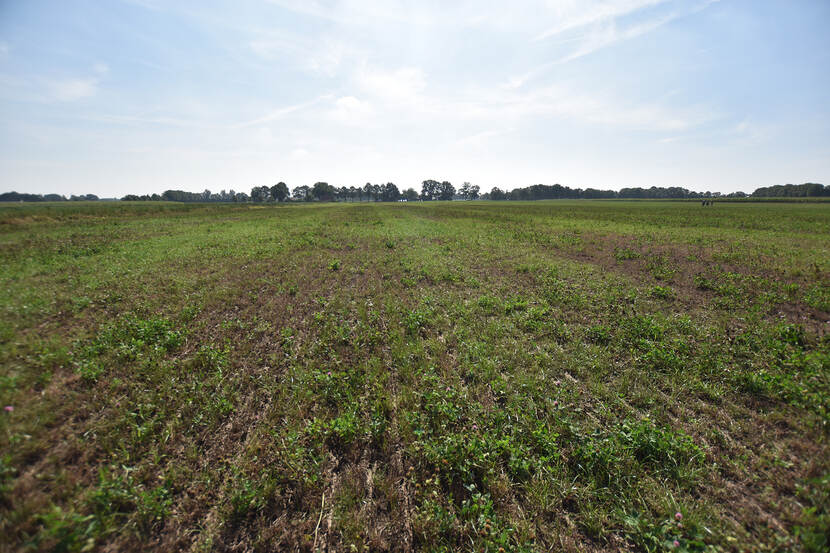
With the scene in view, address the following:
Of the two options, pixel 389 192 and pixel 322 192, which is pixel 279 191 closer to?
pixel 322 192

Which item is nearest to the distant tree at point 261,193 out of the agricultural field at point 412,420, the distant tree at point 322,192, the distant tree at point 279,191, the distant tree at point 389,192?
the distant tree at point 279,191

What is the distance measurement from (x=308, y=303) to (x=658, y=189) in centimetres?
25349

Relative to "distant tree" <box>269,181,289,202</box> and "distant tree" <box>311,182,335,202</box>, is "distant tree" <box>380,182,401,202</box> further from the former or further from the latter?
"distant tree" <box>269,181,289,202</box>

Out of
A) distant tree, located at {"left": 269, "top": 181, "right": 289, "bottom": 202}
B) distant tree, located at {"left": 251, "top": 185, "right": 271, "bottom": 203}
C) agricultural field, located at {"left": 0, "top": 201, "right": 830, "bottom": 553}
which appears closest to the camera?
agricultural field, located at {"left": 0, "top": 201, "right": 830, "bottom": 553}

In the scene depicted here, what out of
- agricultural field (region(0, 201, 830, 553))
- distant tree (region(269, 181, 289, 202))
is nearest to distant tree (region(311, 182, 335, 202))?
distant tree (region(269, 181, 289, 202))

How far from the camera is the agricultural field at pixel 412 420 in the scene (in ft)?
10.6

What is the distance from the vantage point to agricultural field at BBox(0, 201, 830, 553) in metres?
3.22

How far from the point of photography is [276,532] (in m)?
3.21

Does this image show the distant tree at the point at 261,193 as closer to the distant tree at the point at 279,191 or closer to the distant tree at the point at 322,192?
the distant tree at the point at 279,191

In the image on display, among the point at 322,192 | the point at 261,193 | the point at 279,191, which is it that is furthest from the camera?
the point at 322,192

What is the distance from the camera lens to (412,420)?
4.69m

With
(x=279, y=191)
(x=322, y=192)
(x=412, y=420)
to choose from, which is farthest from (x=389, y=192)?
(x=412, y=420)

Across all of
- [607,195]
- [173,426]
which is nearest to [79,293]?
[173,426]

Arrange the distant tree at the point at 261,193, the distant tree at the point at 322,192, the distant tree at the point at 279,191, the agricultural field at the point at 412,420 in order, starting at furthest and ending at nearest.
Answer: the distant tree at the point at 322,192 → the distant tree at the point at 261,193 → the distant tree at the point at 279,191 → the agricultural field at the point at 412,420
